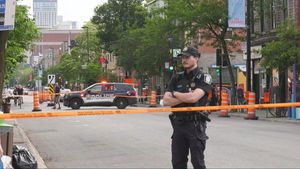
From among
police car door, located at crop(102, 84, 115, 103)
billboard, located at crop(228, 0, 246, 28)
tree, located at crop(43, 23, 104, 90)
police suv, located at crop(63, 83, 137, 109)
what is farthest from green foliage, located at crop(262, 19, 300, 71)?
tree, located at crop(43, 23, 104, 90)

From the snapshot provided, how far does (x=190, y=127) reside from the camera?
21.4ft

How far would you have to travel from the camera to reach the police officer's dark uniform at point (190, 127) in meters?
A: 6.50

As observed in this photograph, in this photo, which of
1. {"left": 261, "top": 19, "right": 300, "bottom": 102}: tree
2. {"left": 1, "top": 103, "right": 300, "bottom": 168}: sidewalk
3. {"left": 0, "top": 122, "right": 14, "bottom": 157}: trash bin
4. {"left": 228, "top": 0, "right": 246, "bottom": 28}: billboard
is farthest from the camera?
{"left": 228, "top": 0, "right": 246, "bottom": 28}: billboard

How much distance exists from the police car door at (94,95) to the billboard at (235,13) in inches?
406

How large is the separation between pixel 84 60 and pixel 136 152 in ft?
233

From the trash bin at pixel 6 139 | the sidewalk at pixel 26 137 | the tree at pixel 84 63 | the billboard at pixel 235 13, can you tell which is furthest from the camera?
the tree at pixel 84 63

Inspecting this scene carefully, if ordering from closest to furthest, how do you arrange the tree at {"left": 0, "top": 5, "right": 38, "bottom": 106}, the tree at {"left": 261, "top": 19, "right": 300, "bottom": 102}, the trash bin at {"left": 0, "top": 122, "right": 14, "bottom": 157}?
the trash bin at {"left": 0, "top": 122, "right": 14, "bottom": 157} < the tree at {"left": 261, "top": 19, "right": 300, "bottom": 102} < the tree at {"left": 0, "top": 5, "right": 38, "bottom": 106}

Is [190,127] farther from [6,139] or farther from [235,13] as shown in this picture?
[235,13]

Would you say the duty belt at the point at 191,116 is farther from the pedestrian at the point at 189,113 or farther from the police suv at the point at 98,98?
the police suv at the point at 98,98

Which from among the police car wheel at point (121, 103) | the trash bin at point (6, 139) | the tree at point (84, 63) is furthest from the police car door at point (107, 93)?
the tree at point (84, 63)

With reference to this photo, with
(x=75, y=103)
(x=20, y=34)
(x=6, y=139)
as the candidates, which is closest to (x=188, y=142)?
(x=6, y=139)

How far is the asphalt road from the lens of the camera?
11.0m

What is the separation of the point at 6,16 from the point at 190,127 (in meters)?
4.46

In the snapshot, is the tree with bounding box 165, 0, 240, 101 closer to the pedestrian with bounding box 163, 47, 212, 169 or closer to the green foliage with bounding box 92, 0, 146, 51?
the pedestrian with bounding box 163, 47, 212, 169
